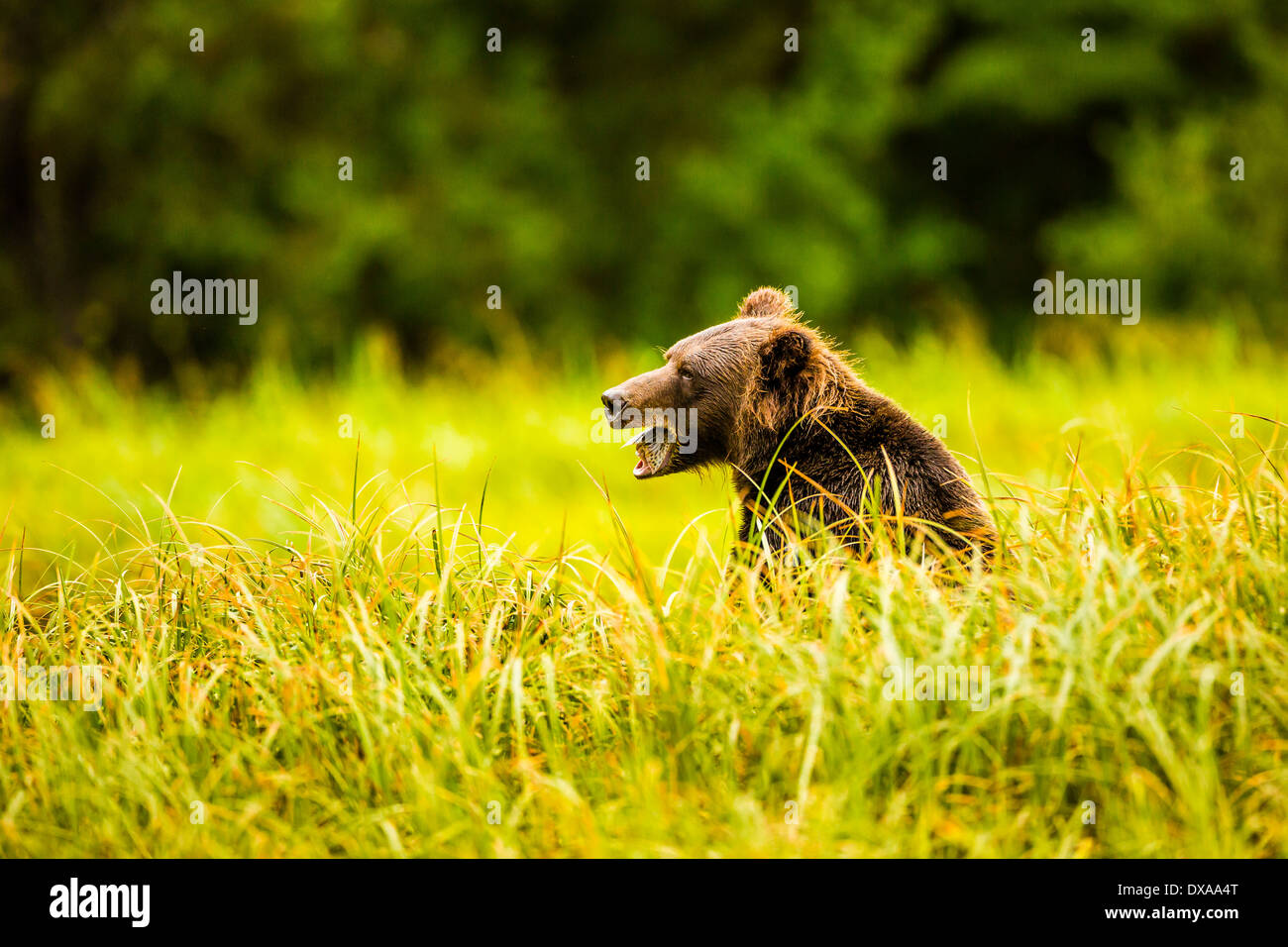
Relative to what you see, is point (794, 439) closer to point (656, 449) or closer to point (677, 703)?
point (656, 449)

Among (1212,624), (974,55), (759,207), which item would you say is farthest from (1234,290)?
(1212,624)

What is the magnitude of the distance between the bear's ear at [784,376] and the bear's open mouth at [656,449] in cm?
36

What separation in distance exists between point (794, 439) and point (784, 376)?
8.0 inches

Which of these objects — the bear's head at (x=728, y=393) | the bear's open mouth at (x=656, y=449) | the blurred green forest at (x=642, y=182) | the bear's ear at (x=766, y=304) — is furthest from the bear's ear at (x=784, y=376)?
the blurred green forest at (x=642, y=182)

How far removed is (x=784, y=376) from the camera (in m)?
3.98

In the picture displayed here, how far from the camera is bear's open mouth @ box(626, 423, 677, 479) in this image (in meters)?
4.19

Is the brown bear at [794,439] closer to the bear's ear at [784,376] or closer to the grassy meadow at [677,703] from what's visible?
the bear's ear at [784,376]

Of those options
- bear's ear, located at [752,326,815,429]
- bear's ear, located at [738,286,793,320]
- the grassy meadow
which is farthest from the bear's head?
the grassy meadow

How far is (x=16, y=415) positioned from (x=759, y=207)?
997 cm

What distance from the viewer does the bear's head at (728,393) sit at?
3969 mm

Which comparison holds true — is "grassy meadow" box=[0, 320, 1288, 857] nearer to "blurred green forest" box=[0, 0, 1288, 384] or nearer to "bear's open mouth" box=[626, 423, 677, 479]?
"bear's open mouth" box=[626, 423, 677, 479]

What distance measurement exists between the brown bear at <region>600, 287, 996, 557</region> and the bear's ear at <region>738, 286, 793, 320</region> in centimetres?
20

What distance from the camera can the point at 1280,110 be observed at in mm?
16156

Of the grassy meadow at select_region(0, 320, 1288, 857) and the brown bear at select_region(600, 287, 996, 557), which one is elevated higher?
the brown bear at select_region(600, 287, 996, 557)
